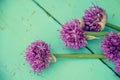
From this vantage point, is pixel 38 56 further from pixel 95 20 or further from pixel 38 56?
pixel 95 20

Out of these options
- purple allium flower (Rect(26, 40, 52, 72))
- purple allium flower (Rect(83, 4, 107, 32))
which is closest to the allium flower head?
purple allium flower (Rect(26, 40, 52, 72))

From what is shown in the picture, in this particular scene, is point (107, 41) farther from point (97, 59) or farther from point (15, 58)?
point (15, 58)

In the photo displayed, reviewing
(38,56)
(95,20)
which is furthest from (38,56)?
(95,20)

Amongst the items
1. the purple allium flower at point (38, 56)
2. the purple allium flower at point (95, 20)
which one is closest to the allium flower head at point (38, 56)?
the purple allium flower at point (38, 56)

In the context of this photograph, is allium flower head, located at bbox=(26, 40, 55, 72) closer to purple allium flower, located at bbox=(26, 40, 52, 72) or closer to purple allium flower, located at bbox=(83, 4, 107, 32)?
purple allium flower, located at bbox=(26, 40, 52, 72)

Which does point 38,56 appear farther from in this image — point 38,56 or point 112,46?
point 112,46
